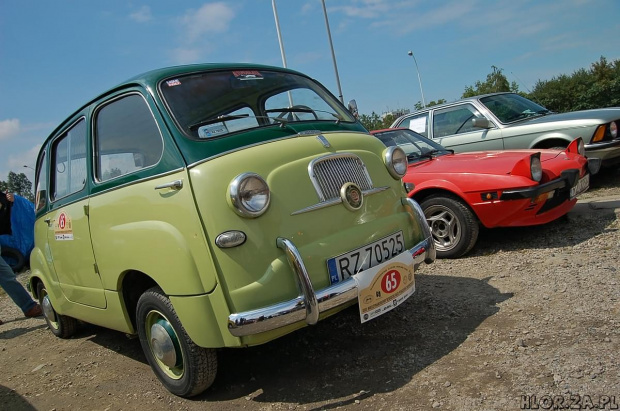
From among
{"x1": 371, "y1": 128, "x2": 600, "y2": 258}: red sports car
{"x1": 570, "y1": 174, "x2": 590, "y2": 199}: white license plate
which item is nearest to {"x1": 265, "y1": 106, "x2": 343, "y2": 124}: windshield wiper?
{"x1": 371, "y1": 128, "x2": 600, "y2": 258}: red sports car

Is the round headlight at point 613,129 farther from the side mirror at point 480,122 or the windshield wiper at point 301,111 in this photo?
the windshield wiper at point 301,111

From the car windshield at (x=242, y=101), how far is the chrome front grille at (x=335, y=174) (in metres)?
0.46

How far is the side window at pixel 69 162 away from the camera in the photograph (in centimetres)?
357

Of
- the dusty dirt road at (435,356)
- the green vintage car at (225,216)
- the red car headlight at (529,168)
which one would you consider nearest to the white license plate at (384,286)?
the green vintage car at (225,216)

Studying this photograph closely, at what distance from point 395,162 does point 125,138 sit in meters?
1.85

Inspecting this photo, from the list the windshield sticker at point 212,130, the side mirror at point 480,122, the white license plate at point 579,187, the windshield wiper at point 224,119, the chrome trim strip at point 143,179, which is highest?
the windshield wiper at point 224,119

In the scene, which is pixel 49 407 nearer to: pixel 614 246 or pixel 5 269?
pixel 5 269

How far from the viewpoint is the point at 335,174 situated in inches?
112

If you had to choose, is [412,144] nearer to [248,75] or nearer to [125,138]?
[248,75]

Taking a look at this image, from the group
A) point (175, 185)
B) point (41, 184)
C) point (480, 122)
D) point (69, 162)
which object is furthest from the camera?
point (480, 122)

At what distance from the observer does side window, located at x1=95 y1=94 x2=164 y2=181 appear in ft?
9.48

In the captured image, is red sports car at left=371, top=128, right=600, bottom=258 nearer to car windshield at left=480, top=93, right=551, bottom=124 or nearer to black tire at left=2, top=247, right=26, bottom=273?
car windshield at left=480, top=93, right=551, bottom=124

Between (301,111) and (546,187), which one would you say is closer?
(301,111)

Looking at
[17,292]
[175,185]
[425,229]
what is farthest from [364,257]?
[17,292]
